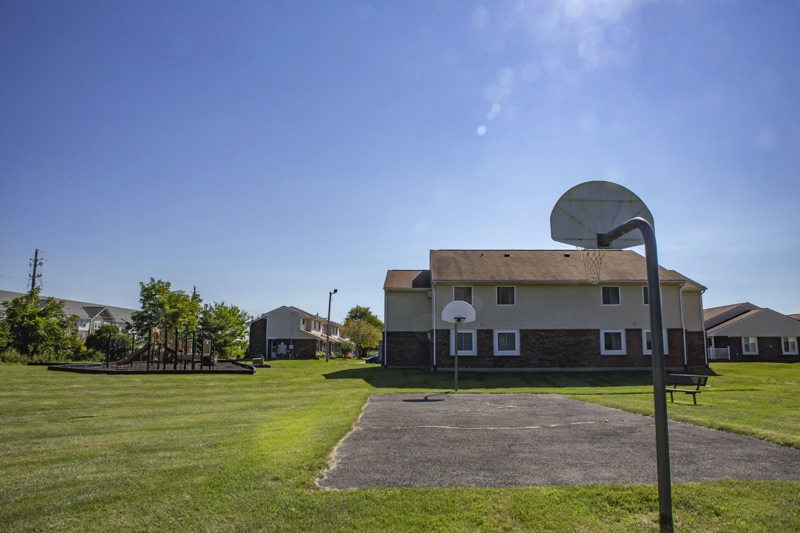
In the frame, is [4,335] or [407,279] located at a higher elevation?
[407,279]

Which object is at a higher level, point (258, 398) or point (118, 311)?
point (118, 311)

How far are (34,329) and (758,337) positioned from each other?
193 ft

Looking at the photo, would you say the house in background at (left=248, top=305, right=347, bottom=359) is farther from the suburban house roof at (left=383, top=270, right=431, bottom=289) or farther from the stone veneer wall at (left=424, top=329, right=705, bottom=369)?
the stone veneer wall at (left=424, top=329, right=705, bottom=369)

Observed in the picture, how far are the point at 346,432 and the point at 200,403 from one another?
24.0 ft

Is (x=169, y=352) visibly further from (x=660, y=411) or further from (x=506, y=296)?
(x=660, y=411)

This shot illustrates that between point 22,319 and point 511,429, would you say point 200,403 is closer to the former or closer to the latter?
point 511,429

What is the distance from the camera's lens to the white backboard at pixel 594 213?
600 cm

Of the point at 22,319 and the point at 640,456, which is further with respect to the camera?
the point at 22,319

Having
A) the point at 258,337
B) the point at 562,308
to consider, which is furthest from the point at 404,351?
the point at 258,337

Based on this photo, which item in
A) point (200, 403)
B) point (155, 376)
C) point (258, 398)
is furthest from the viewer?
point (155, 376)

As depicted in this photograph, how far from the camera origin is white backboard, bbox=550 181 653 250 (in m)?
6.00

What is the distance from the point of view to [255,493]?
218 inches

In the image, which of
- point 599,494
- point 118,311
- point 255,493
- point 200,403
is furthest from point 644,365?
point 118,311

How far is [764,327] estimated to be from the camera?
4666cm
